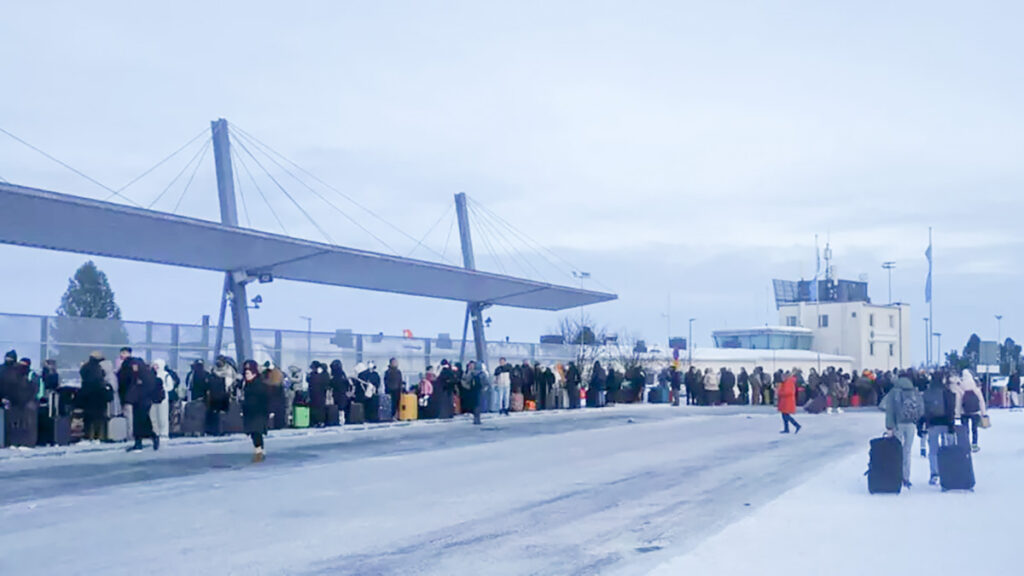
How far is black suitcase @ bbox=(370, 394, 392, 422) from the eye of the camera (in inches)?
1188

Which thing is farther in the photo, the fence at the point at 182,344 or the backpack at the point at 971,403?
the fence at the point at 182,344

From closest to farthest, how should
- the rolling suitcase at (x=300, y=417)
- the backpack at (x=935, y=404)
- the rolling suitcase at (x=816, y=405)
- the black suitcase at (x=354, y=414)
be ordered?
the backpack at (x=935, y=404) → the rolling suitcase at (x=300, y=417) → the black suitcase at (x=354, y=414) → the rolling suitcase at (x=816, y=405)

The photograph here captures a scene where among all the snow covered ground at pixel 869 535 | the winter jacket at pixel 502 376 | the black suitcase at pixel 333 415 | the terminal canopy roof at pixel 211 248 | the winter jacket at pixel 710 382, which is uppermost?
the terminal canopy roof at pixel 211 248

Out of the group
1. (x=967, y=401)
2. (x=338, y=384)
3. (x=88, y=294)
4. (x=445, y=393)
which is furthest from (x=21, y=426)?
(x=88, y=294)

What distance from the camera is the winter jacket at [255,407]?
18766 millimetres

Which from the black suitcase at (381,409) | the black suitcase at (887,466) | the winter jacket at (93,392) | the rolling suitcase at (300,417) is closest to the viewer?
the black suitcase at (887,466)

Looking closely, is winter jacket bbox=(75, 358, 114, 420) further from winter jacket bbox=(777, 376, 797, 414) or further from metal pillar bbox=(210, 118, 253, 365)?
winter jacket bbox=(777, 376, 797, 414)

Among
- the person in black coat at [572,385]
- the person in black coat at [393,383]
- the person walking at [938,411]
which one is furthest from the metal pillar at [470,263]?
the person walking at [938,411]

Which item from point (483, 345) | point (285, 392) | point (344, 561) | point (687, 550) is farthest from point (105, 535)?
point (483, 345)

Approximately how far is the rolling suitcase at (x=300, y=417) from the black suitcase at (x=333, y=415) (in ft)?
2.66

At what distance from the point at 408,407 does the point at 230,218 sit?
8323mm

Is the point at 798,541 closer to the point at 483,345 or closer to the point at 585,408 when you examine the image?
the point at 483,345

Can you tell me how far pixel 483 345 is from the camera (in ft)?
123

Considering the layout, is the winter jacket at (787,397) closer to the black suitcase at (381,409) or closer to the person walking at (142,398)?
the black suitcase at (381,409)
